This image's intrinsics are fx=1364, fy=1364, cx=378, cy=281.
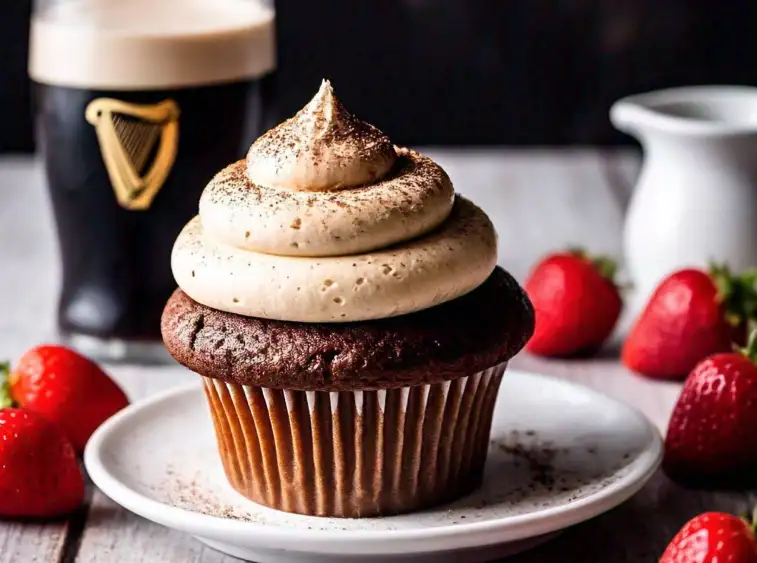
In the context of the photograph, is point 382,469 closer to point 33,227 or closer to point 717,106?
point 717,106

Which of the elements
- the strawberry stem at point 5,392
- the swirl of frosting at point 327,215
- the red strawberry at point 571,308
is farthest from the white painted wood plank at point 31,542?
the red strawberry at point 571,308

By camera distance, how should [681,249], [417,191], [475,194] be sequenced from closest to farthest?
[417,191]
[681,249]
[475,194]

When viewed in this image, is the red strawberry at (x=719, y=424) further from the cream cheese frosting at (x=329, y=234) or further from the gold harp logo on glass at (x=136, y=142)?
the gold harp logo on glass at (x=136, y=142)

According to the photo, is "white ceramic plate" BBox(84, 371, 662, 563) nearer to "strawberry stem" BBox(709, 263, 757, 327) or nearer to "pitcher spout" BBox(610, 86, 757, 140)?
"strawberry stem" BBox(709, 263, 757, 327)

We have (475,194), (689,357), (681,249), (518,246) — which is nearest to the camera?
(689,357)

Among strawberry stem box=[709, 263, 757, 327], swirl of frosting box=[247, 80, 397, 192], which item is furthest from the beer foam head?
strawberry stem box=[709, 263, 757, 327]

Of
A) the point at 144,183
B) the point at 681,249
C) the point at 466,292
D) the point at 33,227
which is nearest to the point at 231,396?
the point at 466,292

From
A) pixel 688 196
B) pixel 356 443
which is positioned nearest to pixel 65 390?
pixel 356 443
